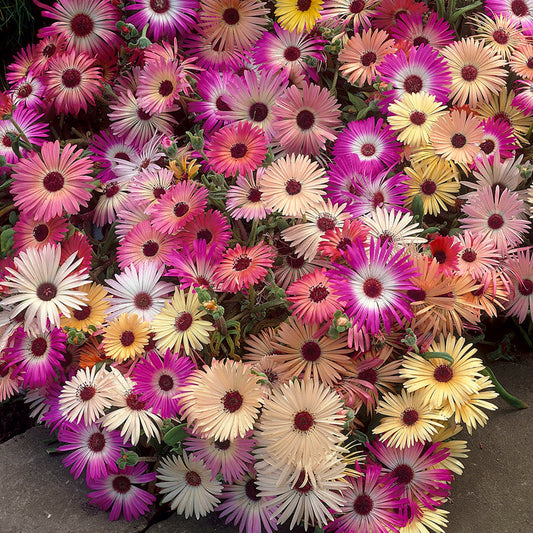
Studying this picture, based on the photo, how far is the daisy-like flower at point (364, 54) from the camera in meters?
2.00

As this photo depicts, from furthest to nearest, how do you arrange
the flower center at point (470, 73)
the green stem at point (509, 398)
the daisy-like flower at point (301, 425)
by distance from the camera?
the flower center at point (470, 73), the green stem at point (509, 398), the daisy-like flower at point (301, 425)

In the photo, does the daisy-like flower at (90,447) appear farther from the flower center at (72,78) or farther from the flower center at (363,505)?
the flower center at (72,78)

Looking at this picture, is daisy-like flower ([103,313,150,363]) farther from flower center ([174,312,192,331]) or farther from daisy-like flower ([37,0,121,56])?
daisy-like flower ([37,0,121,56])

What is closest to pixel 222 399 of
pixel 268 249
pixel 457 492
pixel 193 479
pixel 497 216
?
pixel 193 479

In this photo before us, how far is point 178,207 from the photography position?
1721 millimetres

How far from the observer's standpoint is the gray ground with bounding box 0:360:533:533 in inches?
61.5

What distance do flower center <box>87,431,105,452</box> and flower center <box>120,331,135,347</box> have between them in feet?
0.78

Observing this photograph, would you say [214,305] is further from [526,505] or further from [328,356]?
[526,505]

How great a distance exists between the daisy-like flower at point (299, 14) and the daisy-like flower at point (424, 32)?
257mm

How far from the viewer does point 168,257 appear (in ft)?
5.59

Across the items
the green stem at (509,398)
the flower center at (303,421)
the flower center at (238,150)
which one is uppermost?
the flower center at (238,150)

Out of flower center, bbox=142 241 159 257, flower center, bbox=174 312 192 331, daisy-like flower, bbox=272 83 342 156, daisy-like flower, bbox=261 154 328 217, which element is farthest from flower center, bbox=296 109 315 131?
flower center, bbox=174 312 192 331

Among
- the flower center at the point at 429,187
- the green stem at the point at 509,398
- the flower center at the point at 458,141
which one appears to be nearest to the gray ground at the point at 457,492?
the green stem at the point at 509,398

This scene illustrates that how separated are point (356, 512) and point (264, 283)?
578 millimetres
